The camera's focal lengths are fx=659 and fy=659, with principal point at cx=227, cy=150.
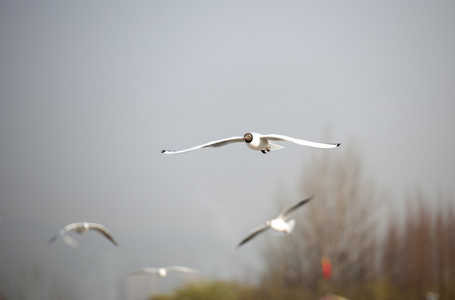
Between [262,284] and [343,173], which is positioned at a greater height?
[343,173]

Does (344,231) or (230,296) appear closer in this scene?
(230,296)

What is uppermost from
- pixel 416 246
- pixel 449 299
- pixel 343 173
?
pixel 343 173

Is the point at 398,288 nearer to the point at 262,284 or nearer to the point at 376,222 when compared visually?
the point at 376,222

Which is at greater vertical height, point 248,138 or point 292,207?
point 248,138

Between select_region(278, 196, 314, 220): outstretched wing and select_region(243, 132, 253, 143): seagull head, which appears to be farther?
select_region(278, 196, 314, 220): outstretched wing

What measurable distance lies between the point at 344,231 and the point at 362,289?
146 centimetres

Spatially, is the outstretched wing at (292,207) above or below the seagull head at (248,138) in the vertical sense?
below

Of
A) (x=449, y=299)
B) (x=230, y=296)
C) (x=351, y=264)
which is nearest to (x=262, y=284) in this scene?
(x=230, y=296)

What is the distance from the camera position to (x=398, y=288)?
621 inches

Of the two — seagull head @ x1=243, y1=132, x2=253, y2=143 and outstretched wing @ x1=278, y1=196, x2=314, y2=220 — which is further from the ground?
seagull head @ x1=243, y1=132, x2=253, y2=143

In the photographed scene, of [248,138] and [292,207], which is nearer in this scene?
[248,138]

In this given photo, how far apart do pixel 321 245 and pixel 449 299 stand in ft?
10.5

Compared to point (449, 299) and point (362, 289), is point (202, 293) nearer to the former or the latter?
point (362, 289)

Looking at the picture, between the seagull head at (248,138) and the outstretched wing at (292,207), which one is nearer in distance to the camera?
the seagull head at (248,138)
